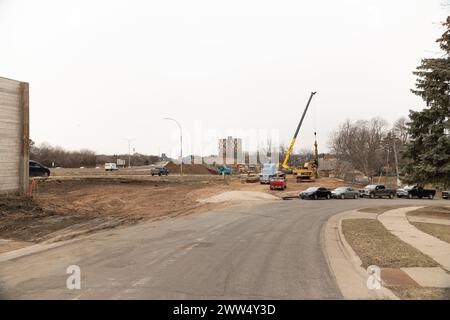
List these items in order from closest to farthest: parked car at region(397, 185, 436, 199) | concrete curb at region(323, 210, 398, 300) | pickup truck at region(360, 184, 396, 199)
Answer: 1. concrete curb at region(323, 210, 398, 300)
2. pickup truck at region(360, 184, 396, 199)
3. parked car at region(397, 185, 436, 199)

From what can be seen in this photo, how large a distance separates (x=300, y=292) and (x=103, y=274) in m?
4.61

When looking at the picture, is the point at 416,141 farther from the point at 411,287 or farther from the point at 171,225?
the point at 411,287

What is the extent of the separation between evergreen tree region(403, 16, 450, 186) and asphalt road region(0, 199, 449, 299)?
515 inches

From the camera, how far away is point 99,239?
1532 cm

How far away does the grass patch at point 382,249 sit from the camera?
1074 cm

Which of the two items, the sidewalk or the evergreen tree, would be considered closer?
the sidewalk

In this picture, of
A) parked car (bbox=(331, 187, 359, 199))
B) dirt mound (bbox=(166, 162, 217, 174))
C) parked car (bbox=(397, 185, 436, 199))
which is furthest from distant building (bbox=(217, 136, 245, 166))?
parked car (bbox=(331, 187, 359, 199))

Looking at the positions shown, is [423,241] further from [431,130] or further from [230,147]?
[230,147]

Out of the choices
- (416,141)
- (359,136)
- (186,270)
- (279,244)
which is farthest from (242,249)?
(359,136)

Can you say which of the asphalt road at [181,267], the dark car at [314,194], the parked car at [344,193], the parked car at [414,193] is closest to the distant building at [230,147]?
the parked car at [414,193]

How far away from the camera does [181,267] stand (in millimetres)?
10156

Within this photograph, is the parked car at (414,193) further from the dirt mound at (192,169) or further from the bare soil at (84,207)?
the dirt mound at (192,169)

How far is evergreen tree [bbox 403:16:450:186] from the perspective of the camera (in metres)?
25.4

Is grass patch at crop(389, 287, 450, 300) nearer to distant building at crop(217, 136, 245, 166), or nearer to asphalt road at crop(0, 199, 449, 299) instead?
asphalt road at crop(0, 199, 449, 299)
